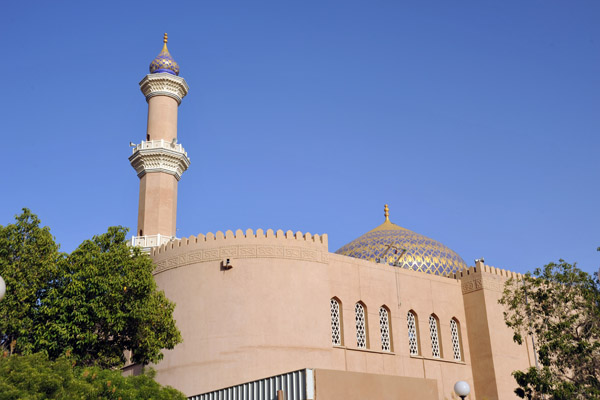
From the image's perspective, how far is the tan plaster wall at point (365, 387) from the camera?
13.4 meters

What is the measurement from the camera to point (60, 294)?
16531 mm

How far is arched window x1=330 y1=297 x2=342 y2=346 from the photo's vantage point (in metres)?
19.8

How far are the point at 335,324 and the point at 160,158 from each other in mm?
9434

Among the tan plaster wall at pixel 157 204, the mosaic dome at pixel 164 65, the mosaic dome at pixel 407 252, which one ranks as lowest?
the mosaic dome at pixel 407 252

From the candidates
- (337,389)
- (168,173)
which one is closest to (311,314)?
(337,389)

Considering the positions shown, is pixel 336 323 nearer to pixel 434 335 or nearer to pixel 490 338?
pixel 434 335

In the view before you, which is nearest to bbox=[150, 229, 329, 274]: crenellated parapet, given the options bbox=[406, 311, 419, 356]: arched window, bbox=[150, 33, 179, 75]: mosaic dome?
bbox=[406, 311, 419, 356]: arched window

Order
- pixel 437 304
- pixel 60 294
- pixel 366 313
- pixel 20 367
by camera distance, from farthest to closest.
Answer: pixel 437 304, pixel 366 313, pixel 60 294, pixel 20 367

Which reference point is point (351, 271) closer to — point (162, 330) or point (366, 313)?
point (366, 313)

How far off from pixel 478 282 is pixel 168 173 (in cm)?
1141

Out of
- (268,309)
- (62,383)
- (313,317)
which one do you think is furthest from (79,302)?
(313,317)

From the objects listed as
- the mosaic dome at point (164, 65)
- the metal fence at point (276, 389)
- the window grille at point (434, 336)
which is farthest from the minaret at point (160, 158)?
the metal fence at point (276, 389)

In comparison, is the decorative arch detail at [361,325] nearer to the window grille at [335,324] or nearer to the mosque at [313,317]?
the mosque at [313,317]

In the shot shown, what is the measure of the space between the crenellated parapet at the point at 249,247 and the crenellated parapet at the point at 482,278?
5.69 metres
